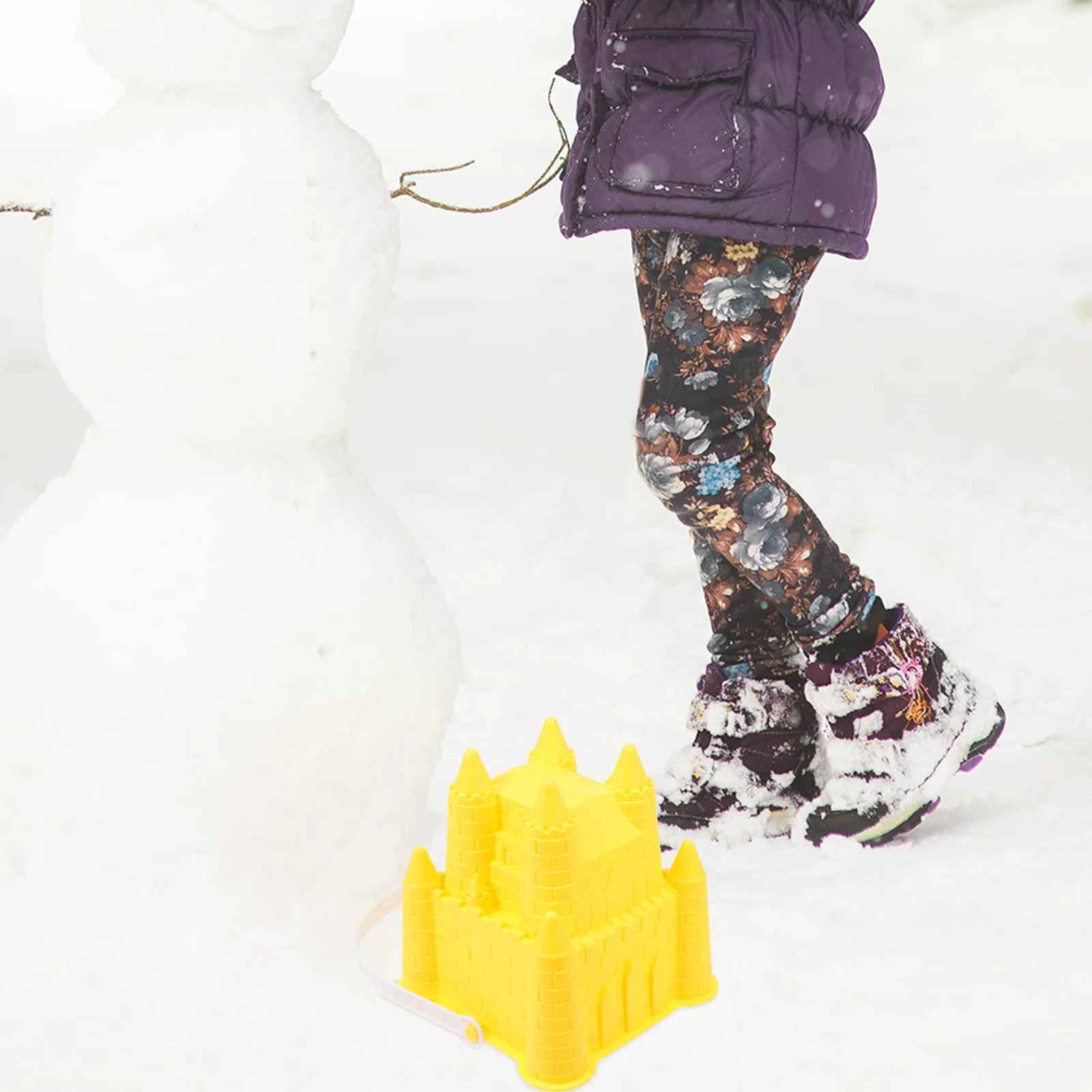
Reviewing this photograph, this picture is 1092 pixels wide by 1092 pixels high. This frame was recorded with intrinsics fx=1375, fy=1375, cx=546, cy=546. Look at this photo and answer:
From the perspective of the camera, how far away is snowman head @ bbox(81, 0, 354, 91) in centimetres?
119

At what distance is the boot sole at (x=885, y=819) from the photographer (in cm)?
162

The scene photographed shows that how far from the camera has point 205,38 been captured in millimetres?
1188

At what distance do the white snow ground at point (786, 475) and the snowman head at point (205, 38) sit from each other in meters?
0.17

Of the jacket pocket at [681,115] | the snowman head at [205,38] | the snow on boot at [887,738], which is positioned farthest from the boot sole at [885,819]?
the snowman head at [205,38]

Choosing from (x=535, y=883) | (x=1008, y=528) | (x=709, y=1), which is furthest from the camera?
(x=1008, y=528)

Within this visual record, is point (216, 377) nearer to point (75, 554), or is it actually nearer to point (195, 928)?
point (75, 554)

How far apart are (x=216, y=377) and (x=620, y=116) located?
596mm

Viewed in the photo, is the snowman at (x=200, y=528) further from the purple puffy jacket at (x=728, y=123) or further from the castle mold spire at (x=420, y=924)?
the purple puffy jacket at (x=728, y=123)

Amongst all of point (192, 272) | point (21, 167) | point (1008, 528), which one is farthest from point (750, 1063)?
point (21, 167)

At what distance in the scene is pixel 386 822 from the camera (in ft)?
4.38

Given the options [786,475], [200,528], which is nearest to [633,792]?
[200,528]

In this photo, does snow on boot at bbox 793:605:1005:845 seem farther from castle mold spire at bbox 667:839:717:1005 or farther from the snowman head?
the snowman head

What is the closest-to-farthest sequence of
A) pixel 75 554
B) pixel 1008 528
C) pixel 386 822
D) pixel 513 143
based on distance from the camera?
pixel 75 554 → pixel 386 822 → pixel 1008 528 → pixel 513 143

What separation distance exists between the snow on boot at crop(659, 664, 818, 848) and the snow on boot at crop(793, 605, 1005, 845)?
3.0 inches
